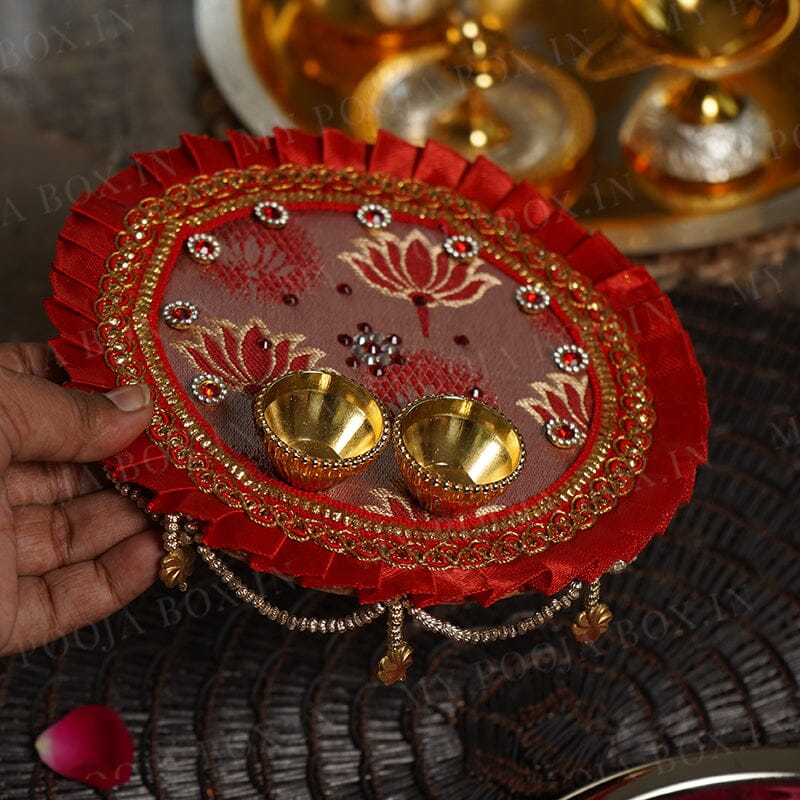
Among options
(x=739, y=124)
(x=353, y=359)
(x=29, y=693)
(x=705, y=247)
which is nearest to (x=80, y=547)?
(x=29, y=693)

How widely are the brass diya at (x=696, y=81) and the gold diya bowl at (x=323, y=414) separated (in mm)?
668

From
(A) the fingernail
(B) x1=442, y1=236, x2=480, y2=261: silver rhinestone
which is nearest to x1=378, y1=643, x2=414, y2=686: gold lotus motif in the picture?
(A) the fingernail

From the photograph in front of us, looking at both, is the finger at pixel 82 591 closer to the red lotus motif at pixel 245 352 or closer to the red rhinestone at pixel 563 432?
the red lotus motif at pixel 245 352

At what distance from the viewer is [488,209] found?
97 centimetres

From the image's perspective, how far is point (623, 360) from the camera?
89 cm

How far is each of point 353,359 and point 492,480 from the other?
0.14 meters

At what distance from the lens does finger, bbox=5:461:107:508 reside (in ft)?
2.72

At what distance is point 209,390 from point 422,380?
154mm

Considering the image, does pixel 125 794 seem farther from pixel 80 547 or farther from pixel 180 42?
pixel 180 42

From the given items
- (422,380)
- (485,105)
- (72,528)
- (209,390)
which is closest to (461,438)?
(422,380)

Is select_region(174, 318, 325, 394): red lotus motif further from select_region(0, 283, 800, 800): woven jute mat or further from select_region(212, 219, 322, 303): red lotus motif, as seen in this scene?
select_region(0, 283, 800, 800): woven jute mat

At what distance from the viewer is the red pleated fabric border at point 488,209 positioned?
72 cm

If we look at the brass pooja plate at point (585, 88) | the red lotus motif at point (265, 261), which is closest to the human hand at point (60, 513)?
the red lotus motif at point (265, 261)

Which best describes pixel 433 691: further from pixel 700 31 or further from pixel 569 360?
pixel 700 31
